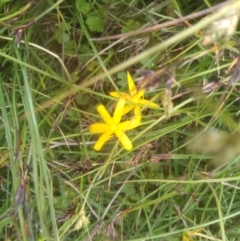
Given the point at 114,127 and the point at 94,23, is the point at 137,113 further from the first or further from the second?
the point at 94,23

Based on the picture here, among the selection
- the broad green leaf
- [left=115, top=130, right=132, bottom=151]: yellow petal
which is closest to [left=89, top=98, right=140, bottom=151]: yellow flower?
[left=115, top=130, right=132, bottom=151]: yellow petal

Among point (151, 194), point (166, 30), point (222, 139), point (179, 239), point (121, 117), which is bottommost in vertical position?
point (179, 239)

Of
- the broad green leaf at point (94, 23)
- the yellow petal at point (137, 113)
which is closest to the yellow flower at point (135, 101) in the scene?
the yellow petal at point (137, 113)

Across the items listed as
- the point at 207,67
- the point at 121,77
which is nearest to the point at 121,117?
the point at 121,77

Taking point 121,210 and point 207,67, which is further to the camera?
point 121,210

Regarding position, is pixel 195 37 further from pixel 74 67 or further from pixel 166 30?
pixel 74 67

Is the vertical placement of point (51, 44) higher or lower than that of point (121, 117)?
higher

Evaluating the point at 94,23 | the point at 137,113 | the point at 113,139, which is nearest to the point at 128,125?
the point at 137,113

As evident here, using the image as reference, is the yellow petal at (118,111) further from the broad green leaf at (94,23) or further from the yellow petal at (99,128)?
the broad green leaf at (94,23)
